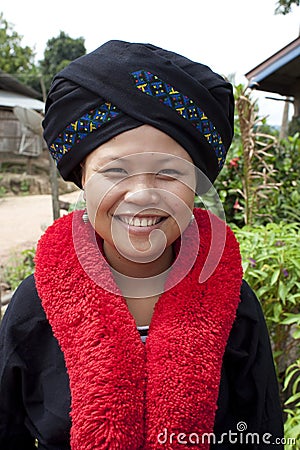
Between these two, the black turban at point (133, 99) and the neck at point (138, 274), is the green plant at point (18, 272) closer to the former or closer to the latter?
the neck at point (138, 274)

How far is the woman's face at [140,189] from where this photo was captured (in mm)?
909

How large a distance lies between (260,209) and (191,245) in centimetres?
254

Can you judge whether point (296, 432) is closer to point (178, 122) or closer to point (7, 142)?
point (178, 122)

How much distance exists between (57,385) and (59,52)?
2319 cm

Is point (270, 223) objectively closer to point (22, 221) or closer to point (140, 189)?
point (140, 189)

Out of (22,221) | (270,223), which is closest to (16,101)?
(22,221)

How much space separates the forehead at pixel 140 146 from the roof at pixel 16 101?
13.5 metres

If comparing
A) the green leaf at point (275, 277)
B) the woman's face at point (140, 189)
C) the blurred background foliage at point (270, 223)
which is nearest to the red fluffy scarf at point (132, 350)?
the woman's face at point (140, 189)

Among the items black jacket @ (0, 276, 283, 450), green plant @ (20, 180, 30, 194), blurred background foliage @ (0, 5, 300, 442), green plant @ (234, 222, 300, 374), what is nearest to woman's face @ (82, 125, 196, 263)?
black jacket @ (0, 276, 283, 450)

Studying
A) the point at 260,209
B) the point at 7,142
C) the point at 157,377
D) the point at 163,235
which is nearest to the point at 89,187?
the point at 163,235

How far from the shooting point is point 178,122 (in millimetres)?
900

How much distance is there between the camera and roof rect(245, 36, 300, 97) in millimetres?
5045

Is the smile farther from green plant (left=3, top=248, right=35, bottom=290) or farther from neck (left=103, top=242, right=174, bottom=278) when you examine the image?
green plant (left=3, top=248, right=35, bottom=290)

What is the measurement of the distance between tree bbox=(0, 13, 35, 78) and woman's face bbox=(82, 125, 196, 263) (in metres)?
21.0
